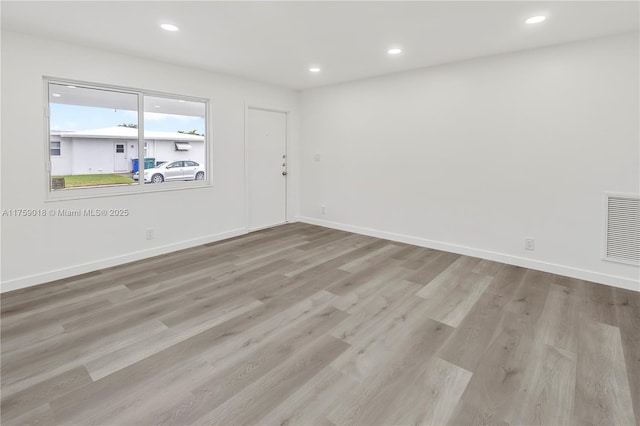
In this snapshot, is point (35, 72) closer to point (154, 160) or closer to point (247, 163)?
point (154, 160)

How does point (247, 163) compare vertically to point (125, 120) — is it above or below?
below

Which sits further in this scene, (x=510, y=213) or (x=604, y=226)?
(x=510, y=213)

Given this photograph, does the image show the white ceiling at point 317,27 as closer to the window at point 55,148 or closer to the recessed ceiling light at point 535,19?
the recessed ceiling light at point 535,19

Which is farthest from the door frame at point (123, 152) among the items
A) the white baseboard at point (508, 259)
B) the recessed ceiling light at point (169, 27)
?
the white baseboard at point (508, 259)

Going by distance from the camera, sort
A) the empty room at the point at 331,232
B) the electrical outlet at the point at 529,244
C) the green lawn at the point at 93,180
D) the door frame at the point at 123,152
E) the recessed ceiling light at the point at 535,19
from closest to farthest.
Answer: the empty room at the point at 331,232 < the recessed ceiling light at the point at 535,19 < the green lawn at the point at 93,180 < the electrical outlet at the point at 529,244 < the door frame at the point at 123,152

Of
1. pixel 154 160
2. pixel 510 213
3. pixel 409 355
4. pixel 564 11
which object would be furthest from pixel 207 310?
pixel 564 11

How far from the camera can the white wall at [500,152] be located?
3320 millimetres

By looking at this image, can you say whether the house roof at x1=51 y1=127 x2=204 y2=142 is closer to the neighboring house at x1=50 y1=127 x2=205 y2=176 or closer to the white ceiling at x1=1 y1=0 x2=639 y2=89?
the neighboring house at x1=50 y1=127 x2=205 y2=176

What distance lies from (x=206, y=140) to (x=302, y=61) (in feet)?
5.78

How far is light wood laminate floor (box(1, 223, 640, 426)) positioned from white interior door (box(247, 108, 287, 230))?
80.6 inches

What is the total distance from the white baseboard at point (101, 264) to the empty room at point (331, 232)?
17 mm

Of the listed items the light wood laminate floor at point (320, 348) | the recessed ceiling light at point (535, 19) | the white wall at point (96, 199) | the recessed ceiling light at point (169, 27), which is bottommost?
the light wood laminate floor at point (320, 348)

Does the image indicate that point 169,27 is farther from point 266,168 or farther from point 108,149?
point 266,168

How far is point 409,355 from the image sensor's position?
2.22 meters
